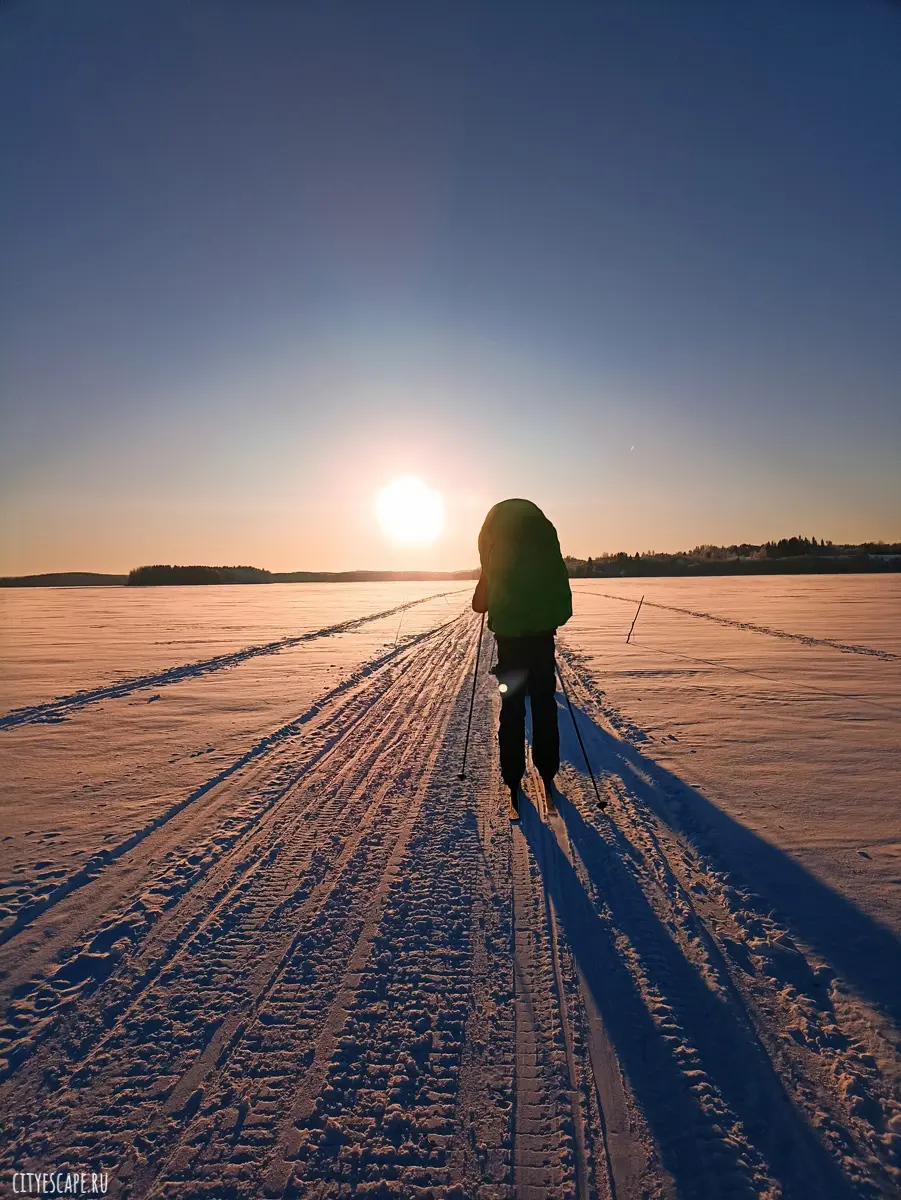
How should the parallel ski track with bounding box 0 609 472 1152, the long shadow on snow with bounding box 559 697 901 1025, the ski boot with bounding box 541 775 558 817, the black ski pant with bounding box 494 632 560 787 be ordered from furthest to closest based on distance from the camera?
the ski boot with bounding box 541 775 558 817 < the black ski pant with bounding box 494 632 560 787 < the long shadow on snow with bounding box 559 697 901 1025 < the parallel ski track with bounding box 0 609 472 1152

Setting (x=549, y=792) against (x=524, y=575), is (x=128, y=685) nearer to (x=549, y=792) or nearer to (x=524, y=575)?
(x=549, y=792)

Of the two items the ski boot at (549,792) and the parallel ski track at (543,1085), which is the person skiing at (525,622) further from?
the parallel ski track at (543,1085)


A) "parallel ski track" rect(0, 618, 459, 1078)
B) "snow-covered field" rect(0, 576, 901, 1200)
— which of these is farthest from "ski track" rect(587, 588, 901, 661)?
"parallel ski track" rect(0, 618, 459, 1078)

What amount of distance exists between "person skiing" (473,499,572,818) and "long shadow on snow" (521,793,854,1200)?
1.21 meters

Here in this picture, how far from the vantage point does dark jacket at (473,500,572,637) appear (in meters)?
3.93

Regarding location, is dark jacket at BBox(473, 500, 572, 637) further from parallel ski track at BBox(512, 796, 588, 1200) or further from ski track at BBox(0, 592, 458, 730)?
ski track at BBox(0, 592, 458, 730)

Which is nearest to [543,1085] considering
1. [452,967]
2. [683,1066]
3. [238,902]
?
[683,1066]

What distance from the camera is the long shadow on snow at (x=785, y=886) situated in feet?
7.29

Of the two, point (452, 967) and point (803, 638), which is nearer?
point (452, 967)

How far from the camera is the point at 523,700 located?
400 centimetres

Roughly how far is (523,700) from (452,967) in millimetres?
1960

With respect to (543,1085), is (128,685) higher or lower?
higher

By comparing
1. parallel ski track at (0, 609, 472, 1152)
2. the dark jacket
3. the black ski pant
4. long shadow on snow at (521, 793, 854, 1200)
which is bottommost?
long shadow on snow at (521, 793, 854, 1200)

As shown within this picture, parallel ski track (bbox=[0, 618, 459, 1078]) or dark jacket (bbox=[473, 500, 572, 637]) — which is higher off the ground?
dark jacket (bbox=[473, 500, 572, 637])
